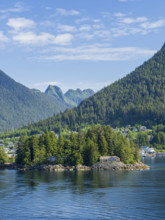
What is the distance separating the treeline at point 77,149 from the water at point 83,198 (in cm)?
3999

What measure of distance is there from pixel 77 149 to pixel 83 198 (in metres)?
83.8

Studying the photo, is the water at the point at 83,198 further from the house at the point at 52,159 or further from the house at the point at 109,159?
the house at the point at 52,159

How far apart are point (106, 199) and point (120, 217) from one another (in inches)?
742

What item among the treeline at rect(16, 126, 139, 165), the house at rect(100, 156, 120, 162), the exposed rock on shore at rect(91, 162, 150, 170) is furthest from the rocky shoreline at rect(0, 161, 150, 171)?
the treeline at rect(16, 126, 139, 165)

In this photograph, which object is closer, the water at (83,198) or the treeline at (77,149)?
the water at (83,198)

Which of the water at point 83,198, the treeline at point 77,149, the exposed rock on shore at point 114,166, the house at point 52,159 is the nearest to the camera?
the water at point 83,198

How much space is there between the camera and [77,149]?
178125mm

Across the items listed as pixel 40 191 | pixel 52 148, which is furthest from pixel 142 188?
pixel 52 148

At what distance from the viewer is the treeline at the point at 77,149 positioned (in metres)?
176

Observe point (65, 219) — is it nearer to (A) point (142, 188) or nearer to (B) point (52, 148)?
(A) point (142, 188)

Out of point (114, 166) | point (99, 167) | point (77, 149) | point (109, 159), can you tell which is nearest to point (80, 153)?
point (77, 149)

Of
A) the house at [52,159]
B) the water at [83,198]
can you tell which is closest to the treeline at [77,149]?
the house at [52,159]

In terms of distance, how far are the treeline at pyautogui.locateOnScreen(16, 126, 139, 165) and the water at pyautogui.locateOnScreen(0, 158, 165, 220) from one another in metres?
40.0

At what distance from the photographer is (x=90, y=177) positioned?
137875 millimetres
